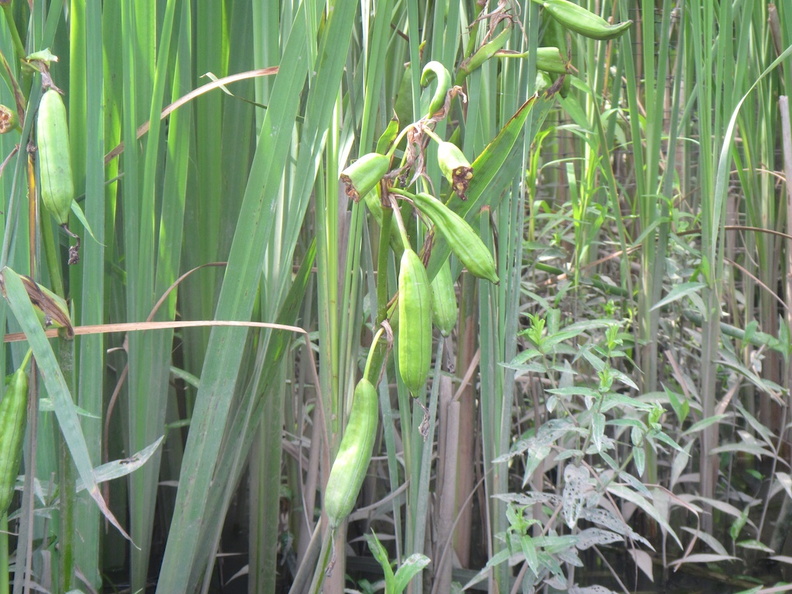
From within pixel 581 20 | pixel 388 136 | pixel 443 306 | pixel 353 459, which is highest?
pixel 581 20

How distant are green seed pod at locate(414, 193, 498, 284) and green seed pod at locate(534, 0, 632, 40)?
226 mm

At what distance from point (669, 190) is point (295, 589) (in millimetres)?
806

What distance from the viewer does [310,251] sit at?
31.6 inches

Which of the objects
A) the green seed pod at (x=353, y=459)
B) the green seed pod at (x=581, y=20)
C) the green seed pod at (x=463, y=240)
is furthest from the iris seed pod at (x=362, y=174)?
the green seed pod at (x=581, y=20)

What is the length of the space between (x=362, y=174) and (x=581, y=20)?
27cm

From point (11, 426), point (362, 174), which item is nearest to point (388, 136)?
point (362, 174)

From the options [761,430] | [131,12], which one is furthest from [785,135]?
[131,12]

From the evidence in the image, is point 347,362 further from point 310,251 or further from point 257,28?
point 257,28

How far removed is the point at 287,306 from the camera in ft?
2.57

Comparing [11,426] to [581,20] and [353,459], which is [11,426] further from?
[581,20]

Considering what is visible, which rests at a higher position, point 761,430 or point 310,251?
point 310,251

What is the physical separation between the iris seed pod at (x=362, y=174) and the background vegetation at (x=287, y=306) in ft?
0.22

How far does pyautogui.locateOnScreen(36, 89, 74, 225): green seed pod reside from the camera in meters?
0.49

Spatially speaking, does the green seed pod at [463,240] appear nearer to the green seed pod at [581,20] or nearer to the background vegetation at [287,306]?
the background vegetation at [287,306]
